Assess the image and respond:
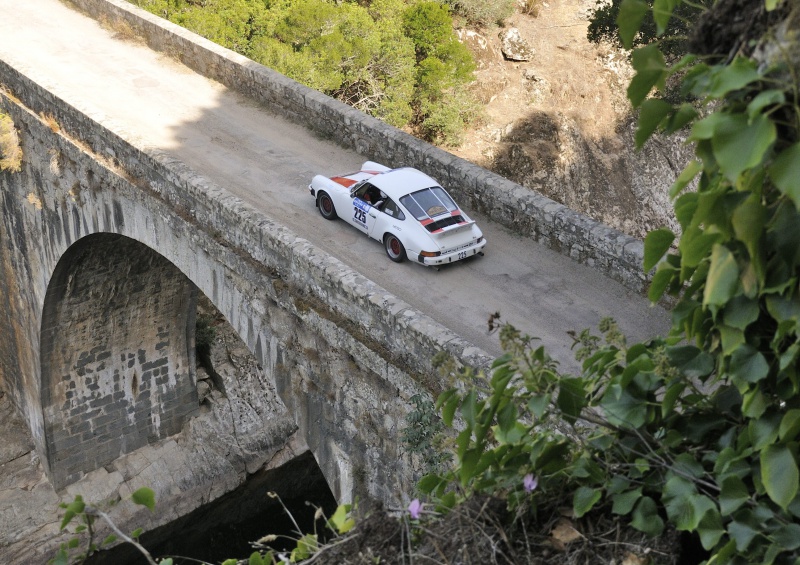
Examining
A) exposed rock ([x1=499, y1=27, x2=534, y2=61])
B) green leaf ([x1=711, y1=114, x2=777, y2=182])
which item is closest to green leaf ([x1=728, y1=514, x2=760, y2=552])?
green leaf ([x1=711, y1=114, x2=777, y2=182])

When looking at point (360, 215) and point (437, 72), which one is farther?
point (437, 72)

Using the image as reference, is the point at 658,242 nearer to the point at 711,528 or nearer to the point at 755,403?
the point at 755,403

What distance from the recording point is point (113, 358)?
18922mm

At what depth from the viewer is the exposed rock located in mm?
27984

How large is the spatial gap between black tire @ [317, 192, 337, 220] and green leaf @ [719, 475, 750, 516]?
8.15 meters

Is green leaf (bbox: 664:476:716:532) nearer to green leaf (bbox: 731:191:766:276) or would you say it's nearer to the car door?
green leaf (bbox: 731:191:766:276)

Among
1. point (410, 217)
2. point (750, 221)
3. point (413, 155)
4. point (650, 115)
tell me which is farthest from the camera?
point (413, 155)

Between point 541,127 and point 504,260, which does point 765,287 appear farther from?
point 541,127

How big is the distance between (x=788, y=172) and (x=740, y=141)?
18 centimetres

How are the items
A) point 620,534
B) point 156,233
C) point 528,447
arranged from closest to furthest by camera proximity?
point 620,534 → point 528,447 → point 156,233

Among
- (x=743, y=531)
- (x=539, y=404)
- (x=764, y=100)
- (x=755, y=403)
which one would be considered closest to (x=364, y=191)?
(x=539, y=404)

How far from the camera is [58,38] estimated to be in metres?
17.6

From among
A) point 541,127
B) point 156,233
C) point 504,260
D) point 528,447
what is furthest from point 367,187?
point 541,127

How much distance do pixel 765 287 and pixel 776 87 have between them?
692mm
